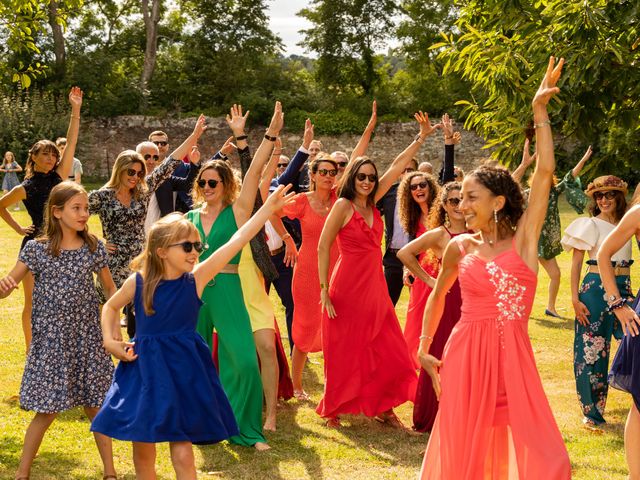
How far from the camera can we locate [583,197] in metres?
10.8

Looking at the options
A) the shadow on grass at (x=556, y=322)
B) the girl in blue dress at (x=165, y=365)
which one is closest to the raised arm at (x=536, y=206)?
the girl in blue dress at (x=165, y=365)

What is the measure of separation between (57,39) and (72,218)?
35534mm

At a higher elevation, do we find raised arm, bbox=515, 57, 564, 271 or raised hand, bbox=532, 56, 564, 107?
raised hand, bbox=532, 56, 564, 107

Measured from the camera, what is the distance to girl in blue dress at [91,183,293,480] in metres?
4.63

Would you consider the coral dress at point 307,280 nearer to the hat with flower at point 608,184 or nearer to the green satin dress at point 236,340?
the green satin dress at point 236,340

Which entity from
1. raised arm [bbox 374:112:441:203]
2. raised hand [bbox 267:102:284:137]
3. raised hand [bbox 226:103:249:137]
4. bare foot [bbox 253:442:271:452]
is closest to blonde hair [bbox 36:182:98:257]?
raised hand [bbox 226:103:249:137]

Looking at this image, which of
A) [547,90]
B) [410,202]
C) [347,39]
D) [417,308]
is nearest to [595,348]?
[417,308]

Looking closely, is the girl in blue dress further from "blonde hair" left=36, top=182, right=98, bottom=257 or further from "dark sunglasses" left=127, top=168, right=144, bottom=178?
"dark sunglasses" left=127, top=168, right=144, bottom=178

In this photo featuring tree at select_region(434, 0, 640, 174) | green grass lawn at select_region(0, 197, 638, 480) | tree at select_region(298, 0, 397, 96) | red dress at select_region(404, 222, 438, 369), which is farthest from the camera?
tree at select_region(298, 0, 397, 96)

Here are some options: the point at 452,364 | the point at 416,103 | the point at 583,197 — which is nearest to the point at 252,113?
the point at 416,103

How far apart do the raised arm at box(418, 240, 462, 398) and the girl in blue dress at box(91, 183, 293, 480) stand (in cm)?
115

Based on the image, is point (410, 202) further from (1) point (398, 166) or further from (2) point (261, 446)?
(2) point (261, 446)

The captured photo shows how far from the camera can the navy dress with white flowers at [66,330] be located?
18.6 feet

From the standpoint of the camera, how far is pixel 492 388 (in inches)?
189
